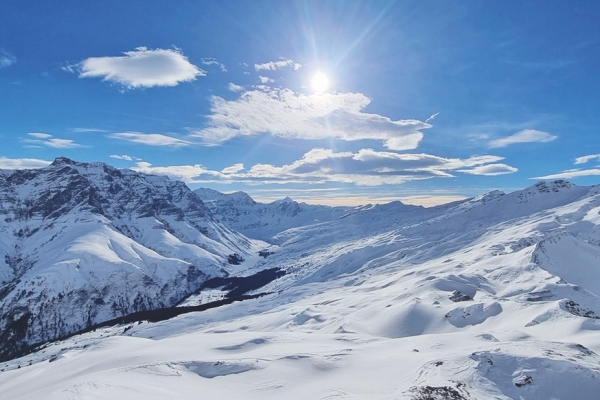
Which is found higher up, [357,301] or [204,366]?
[204,366]

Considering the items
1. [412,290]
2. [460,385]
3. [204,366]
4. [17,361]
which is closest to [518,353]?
[460,385]

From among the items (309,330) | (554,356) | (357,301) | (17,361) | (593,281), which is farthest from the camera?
(17,361)

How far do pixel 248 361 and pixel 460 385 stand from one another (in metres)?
21.3

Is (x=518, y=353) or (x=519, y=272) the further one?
(x=519, y=272)

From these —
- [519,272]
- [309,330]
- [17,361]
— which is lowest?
[17,361]

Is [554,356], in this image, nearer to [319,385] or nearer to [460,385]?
[460,385]

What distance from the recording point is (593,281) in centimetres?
12312

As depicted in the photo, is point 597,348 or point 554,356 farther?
point 597,348

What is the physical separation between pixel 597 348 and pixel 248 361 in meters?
37.9

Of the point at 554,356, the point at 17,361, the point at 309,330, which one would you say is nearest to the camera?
the point at 554,356

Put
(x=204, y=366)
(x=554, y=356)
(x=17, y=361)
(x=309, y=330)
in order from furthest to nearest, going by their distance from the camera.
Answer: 1. (x=17, y=361)
2. (x=309, y=330)
3. (x=204, y=366)
4. (x=554, y=356)

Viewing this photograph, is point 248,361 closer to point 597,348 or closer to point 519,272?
point 597,348

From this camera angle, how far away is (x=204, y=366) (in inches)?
1485

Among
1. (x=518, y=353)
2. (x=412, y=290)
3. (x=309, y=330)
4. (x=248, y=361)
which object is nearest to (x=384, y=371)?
(x=518, y=353)
